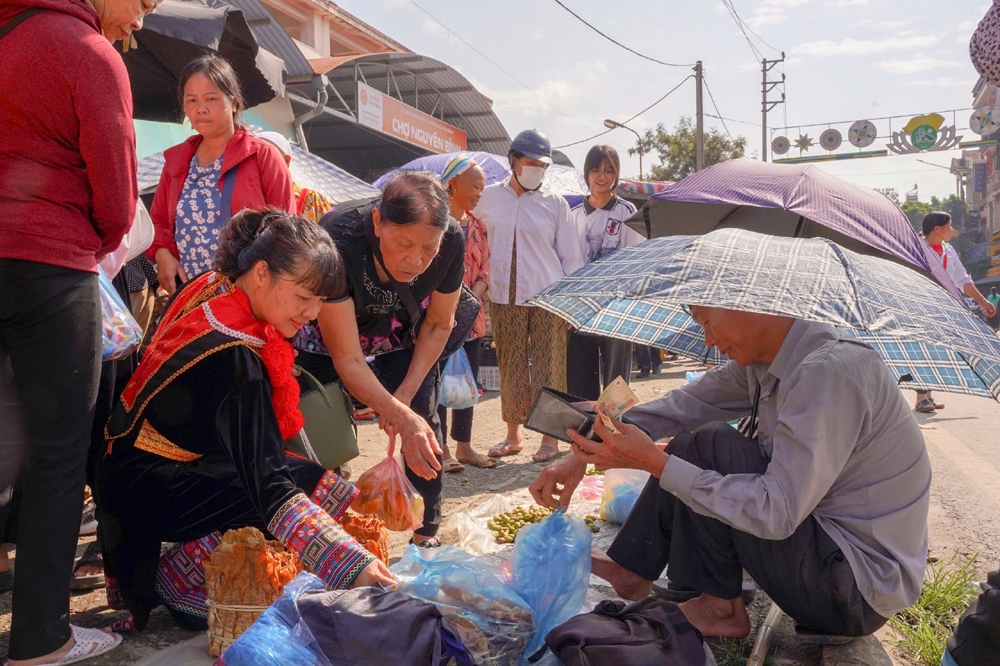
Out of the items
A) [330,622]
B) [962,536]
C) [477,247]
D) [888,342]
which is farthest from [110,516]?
[962,536]

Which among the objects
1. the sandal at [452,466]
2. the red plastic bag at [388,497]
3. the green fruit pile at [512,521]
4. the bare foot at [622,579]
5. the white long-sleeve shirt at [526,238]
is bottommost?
the sandal at [452,466]

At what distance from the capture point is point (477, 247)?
5.18 meters

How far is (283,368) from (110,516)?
73cm

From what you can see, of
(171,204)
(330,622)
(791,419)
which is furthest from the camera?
(171,204)

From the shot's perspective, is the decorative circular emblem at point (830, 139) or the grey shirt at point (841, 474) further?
the decorative circular emblem at point (830, 139)

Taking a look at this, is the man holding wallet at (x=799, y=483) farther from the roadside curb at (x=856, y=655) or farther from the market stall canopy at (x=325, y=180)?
the market stall canopy at (x=325, y=180)

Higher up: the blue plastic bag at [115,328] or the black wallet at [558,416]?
the blue plastic bag at [115,328]

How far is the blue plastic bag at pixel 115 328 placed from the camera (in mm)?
2604

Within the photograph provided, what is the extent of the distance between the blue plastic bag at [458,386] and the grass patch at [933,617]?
2623mm

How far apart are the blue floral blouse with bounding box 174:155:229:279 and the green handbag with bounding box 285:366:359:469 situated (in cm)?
106

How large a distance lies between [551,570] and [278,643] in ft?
2.93

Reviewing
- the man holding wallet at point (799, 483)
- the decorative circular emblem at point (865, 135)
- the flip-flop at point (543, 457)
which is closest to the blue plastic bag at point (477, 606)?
the man holding wallet at point (799, 483)

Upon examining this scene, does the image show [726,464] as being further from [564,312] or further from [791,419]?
[564,312]

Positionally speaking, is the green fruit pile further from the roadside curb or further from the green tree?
the green tree
